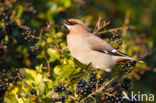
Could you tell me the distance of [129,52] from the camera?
15.0ft

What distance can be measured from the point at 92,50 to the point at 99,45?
0.09m

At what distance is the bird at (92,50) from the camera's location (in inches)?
133

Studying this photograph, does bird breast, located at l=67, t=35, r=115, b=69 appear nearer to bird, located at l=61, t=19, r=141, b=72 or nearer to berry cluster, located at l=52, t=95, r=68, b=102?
bird, located at l=61, t=19, r=141, b=72

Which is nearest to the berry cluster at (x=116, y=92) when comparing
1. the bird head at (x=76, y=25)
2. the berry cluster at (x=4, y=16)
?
the bird head at (x=76, y=25)

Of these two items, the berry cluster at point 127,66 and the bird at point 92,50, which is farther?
the bird at point 92,50

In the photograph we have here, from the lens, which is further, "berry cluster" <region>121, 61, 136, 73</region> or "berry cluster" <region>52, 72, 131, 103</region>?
"berry cluster" <region>121, 61, 136, 73</region>

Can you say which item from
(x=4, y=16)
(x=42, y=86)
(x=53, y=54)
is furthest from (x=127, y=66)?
(x=4, y=16)

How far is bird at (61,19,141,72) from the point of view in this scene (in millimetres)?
3377

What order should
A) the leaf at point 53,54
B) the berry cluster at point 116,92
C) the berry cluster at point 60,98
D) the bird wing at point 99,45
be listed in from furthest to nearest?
1. the bird wing at point 99,45
2. the leaf at point 53,54
3. the berry cluster at point 116,92
4. the berry cluster at point 60,98

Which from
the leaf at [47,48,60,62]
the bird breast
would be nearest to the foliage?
the leaf at [47,48,60,62]

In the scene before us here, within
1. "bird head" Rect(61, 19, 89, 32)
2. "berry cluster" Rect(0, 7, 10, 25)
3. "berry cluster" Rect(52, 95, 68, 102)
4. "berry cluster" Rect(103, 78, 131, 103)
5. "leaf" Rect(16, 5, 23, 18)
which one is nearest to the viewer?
"berry cluster" Rect(52, 95, 68, 102)

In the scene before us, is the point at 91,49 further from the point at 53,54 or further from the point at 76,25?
the point at 53,54

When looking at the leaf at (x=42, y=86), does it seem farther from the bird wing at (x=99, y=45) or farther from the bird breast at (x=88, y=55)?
the bird wing at (x=99, y=45)

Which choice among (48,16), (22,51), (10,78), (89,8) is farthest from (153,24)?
(10,78)
